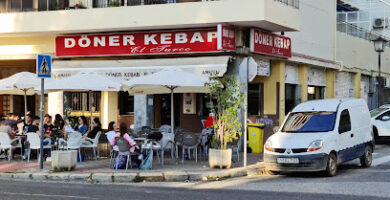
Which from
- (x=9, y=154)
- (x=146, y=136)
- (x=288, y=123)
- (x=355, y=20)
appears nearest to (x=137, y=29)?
(x=146, y=136)

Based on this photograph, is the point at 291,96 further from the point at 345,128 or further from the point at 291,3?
the point at 345,128

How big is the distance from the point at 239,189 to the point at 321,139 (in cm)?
264

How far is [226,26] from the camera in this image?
18312 mm

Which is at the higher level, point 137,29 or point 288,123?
point 137,29

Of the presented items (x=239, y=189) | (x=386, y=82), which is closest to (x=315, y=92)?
(x=386, y=82)

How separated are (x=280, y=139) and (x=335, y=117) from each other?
1.57 meters

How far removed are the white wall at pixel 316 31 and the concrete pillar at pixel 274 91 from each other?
143 cm

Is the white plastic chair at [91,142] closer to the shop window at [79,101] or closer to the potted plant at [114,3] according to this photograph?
the potted plant at [114,3]

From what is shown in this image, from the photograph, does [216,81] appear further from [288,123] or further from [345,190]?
[345,190]

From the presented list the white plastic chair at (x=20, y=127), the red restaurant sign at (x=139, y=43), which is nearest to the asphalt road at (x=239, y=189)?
the white plastic chair at (x=20, y=127)

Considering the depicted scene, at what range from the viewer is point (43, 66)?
1433 centimetres

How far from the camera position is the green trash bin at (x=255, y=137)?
19.0 metres

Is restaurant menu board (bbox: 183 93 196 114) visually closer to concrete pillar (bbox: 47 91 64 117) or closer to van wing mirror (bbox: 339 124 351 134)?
concrete pillar (bbox: 47 91 64 117)

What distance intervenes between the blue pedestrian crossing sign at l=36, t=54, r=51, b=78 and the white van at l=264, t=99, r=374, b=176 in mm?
5902
